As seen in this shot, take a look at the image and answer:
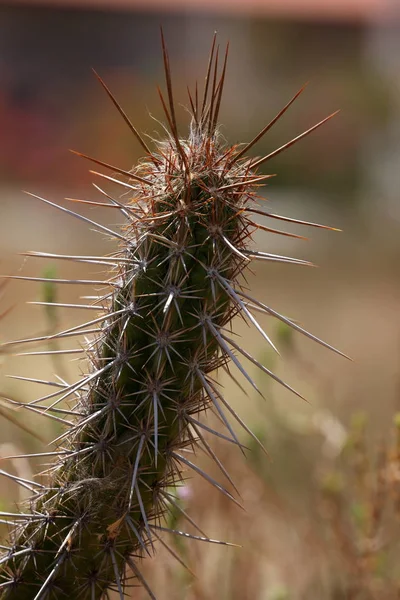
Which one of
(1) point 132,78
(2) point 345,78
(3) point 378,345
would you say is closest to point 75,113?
(1) point 132,78

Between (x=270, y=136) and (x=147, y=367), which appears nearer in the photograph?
(x=147, y=367)

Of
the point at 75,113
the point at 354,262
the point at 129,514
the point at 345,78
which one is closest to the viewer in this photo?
the point at 129,514

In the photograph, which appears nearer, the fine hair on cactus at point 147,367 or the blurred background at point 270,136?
the fine hair on cactus at point 147,367

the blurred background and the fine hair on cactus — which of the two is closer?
the fine hair on cactus

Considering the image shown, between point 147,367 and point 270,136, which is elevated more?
point 270,136

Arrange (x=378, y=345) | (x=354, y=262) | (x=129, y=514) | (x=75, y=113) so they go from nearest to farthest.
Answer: (x=129, y=514) < (x=378, y=345) < (x=354, y=262) < (x=75, y=113)

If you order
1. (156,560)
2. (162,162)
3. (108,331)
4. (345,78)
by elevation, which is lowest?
(156,560)

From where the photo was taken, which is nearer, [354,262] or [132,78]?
[354,262]

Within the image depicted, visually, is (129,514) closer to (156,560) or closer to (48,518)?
(48,518)
